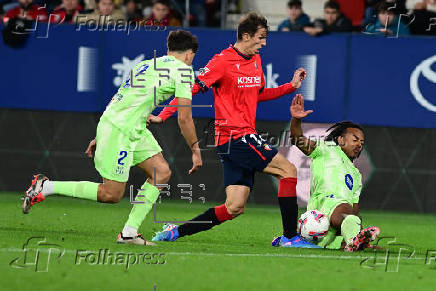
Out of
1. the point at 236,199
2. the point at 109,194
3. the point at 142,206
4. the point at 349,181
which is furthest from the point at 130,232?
the point at 349,181

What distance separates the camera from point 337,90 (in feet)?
47.2

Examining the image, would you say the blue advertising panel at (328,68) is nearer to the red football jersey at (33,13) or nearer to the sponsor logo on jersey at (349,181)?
the red football jersey at (33,13)

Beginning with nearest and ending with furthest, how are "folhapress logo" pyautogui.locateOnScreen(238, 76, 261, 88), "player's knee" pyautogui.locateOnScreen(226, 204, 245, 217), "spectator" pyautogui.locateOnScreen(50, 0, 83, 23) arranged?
"player's knee" pyautogui.locateOnScreen(226, 204, 245, 217)
"folhapress logo" pyautogui.locateOnScreen(238, 76, 261, 88)
"spectator" pyautogui.locateOnScreen(50, 0, 83, 23)

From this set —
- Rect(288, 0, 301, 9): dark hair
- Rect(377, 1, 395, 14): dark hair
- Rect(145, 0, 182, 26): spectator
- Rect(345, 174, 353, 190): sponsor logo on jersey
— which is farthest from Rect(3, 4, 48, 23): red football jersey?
Rect(345, 174, 353, 190): sponsor logo on jersey

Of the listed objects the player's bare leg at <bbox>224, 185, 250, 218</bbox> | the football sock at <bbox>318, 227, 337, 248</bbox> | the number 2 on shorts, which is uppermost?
the number 2 on shorts

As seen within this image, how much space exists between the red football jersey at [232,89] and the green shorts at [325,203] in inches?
37.0

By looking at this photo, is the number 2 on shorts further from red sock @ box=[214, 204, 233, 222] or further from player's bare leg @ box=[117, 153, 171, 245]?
red sock @ box=[214, 204, 233, 222]

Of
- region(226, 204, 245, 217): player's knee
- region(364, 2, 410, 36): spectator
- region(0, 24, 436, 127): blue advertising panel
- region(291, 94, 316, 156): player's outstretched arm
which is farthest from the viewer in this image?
region(364, 2, 410, 36): spectator

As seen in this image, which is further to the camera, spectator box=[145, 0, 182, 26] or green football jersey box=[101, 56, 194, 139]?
spectator box=[145, 0, 182, 26]

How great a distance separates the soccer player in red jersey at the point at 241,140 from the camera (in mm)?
9414

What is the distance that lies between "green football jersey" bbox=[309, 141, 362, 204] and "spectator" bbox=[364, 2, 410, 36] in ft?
16.1

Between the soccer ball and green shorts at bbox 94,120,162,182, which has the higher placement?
green shorts at bbox 94,120,162,182

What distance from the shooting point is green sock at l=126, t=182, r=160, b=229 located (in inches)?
351

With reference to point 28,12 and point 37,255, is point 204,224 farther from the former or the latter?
point 28,12
